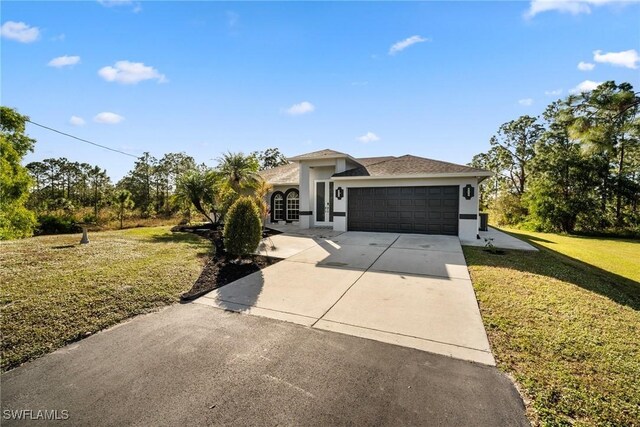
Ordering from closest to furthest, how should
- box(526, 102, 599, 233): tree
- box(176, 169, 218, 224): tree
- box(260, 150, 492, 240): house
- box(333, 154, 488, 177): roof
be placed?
box(260, 150, 492, 240): house < box(333, 154, 488, 177): roof < box(176, 169, 218, 224): tree < box(526, 102, 599, 233): tree

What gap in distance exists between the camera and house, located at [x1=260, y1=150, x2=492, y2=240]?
11367 millimetres

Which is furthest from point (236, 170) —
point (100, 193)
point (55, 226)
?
point (100, 193)

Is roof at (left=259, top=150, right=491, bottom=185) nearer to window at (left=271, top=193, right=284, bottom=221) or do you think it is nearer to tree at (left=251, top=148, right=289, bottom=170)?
window at (left=271, top=193, right=284, bottom=221)

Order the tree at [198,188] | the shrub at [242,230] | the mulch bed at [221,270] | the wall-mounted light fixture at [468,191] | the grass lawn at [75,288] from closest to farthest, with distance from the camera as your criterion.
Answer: the grass lawn at [75,288] < the mulch bed at [221,270] < the shrub at [242,230] < the wall-mounted light fixture at [468,191] < the tree at [198,188]

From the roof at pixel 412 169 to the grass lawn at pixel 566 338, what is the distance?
18.6 feet

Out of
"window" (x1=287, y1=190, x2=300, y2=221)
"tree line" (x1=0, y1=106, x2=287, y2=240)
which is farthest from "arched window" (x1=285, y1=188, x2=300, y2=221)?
"tree line" (x1=0, y1=106, x2=287, y2=240)

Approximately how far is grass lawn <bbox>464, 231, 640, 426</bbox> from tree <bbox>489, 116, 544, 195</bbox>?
24.2 m

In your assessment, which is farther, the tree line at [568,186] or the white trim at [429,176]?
the tree line at [568,186]

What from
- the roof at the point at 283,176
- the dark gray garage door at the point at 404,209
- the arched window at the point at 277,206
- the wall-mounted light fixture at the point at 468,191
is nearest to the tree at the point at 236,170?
the roof at the point at 283,176

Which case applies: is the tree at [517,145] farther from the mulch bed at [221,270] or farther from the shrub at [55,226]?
the shrub at [55,226]

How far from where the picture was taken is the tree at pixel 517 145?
85.1 ft

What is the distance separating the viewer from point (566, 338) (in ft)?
11.0

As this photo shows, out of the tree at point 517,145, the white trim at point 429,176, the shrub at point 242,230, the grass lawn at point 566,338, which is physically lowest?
the grass lawn at point 566,338

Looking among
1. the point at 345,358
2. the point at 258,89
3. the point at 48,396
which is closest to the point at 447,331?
the point at 345,358
